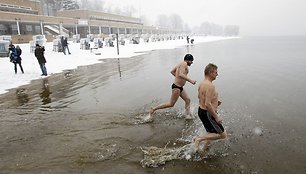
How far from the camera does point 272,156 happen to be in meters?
4.96

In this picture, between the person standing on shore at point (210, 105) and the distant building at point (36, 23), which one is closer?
the person standing on shore at point (210, 105)

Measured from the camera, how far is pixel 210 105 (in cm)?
447

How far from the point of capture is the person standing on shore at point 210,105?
14.7 ft

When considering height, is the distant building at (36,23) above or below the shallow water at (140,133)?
above

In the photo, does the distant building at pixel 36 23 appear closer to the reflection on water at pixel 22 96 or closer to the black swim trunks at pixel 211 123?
the reflection on water at pixel 22 96

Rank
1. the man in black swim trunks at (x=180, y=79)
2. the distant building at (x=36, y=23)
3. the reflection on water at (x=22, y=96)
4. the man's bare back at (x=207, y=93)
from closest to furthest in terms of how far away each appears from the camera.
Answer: the man's bare back at (x=207, y=93) → the man in black swim trunks at (x=180, y=79) → the reflection on water at (x=22, y=96) → the distant building at (x=36, y=23)

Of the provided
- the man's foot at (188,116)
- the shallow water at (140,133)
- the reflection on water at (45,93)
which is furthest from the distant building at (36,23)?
the man's foot at (188,116)

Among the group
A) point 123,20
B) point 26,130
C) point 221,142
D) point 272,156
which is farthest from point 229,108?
point 123,20

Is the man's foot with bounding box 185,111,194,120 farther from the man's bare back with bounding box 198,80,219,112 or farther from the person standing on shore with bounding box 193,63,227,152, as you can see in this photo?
the man's bare back with bounding box 198,80,219,112

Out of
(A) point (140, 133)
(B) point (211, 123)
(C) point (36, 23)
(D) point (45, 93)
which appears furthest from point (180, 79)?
(C) point (36, 23)

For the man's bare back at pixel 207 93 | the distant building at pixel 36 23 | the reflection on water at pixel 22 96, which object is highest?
the distant building at pixel 36 23

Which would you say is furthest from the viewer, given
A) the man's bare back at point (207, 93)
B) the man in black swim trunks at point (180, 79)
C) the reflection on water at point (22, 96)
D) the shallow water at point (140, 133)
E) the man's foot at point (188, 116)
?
the reflection on water at point (22, 96)

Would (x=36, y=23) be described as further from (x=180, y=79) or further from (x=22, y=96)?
(x=180, y=79)

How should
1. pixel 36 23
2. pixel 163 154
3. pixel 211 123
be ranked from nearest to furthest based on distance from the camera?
pixel 211 123 < pixel 163 154 < pixel 36 23
